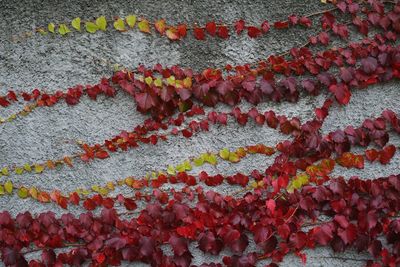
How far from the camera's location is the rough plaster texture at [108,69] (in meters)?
2.87

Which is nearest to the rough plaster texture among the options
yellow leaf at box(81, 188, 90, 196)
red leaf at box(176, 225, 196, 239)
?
yellow leaf at box(81, 188, 90, 196)

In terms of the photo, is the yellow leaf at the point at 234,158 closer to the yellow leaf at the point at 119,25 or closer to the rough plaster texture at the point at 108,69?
the rough plaster texture at the point at 108,69

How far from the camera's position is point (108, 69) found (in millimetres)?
2893

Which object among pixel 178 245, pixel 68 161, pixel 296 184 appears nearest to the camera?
pixel 178 245

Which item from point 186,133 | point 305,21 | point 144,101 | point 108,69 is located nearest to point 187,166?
point 186,133

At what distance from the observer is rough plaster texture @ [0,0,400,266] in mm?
2873

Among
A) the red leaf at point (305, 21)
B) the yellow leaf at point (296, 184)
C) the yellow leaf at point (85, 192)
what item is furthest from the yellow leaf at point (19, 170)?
the red leaf at point (305, 21)

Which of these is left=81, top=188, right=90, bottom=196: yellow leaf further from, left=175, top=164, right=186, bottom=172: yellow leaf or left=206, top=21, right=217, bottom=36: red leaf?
left=206, top=21, right=217, bottom=36: red leaf

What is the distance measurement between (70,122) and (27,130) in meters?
0.25

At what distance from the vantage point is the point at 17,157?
2914 millimetres

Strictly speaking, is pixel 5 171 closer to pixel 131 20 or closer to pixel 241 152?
pixel 131 20

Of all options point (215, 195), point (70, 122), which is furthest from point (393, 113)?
point (70, 122)

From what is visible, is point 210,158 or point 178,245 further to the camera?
point 210,158

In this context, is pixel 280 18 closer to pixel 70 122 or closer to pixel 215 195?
pixel 215 195
